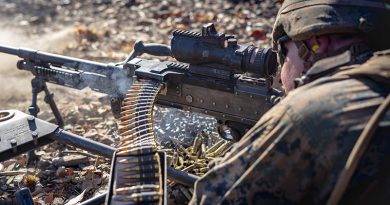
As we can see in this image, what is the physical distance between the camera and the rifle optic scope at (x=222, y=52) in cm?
509

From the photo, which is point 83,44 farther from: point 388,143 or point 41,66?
point 388,143

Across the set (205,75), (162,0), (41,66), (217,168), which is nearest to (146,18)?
(162,0)

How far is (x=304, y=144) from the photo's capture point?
2.98 m

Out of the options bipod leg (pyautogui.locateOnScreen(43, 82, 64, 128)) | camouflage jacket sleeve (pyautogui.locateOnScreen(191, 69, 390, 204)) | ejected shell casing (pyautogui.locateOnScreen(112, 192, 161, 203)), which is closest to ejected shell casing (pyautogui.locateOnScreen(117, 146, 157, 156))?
ejected shell casing (pyautogui.locateOnScreen(112, 192, 161, 203))

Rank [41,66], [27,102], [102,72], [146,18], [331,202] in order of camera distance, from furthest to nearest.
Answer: [146,18] → [27,102] → [41,66] → [102,72] → [331,202]

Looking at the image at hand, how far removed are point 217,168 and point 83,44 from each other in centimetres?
795

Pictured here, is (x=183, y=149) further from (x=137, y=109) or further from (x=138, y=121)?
(x=138, y=121)

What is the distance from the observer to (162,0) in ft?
43.2

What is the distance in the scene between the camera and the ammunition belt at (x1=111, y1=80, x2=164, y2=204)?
3977 mm

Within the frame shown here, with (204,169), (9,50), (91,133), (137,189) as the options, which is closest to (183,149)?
(204,169)

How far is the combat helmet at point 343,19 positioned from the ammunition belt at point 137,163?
140 centimetres

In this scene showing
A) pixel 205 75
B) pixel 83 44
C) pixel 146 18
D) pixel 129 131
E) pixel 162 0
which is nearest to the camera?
pixel 129 131

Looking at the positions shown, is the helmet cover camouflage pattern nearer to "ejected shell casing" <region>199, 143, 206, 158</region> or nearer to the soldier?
the soldier

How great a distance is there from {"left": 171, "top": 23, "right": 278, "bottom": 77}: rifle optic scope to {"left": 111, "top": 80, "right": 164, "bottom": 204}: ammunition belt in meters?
0.63
